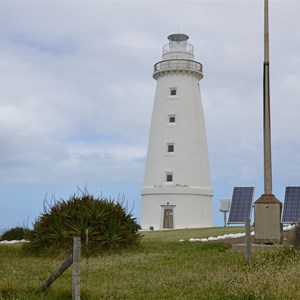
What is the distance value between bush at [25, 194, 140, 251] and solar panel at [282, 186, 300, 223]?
8.17 m

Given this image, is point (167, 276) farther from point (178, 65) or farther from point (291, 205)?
point (178, 65)

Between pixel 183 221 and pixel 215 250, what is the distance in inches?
903

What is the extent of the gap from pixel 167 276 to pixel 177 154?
30224 mm

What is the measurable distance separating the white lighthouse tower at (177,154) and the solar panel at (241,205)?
13843 millimetres

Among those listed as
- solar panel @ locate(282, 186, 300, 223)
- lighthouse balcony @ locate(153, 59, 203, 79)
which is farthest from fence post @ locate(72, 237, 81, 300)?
lighthouse balcony @ locate(153, 59, 203, 79)

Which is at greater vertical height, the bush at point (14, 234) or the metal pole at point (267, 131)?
the metal pole at point (267, 131)

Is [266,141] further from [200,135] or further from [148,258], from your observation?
[200,135]

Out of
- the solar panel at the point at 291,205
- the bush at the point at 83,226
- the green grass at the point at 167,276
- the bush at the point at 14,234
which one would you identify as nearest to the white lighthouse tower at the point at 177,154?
the bush at the point at 14,234

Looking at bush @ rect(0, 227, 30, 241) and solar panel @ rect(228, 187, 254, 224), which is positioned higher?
solar panel @ rect(228, 187, 254, 224)

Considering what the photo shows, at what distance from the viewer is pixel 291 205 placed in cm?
2470

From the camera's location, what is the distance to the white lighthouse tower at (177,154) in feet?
134

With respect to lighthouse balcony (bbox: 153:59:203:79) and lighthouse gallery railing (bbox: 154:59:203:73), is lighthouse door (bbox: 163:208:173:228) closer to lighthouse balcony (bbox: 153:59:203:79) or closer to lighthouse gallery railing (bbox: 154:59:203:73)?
lighthouse balcony (bbox: 153:59:203:79)

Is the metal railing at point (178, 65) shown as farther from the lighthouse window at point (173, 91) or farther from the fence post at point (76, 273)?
the fence post at point (76, 273)

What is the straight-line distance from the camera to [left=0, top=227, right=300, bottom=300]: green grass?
921 centimetres
